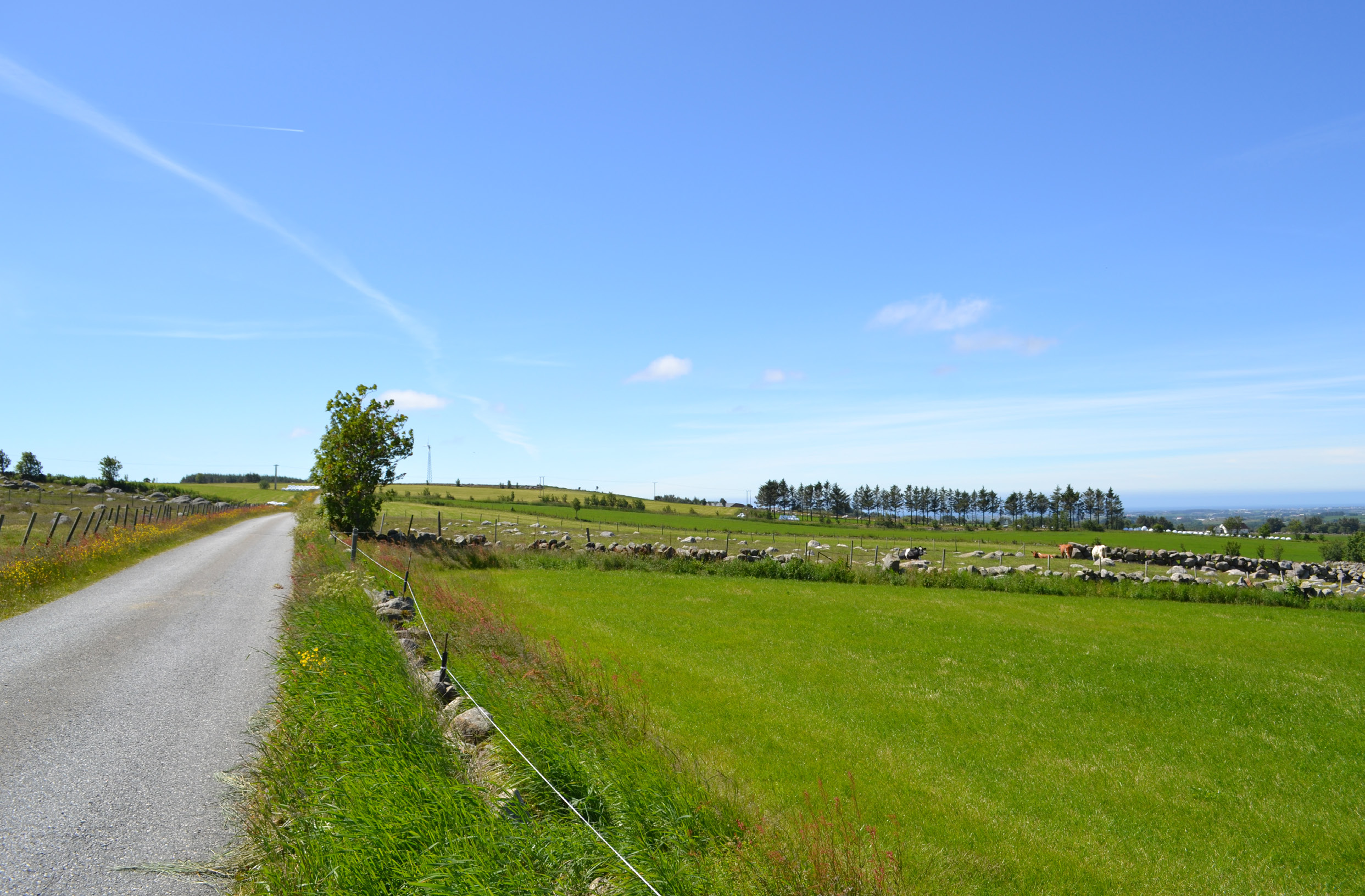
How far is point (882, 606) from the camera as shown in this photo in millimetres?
25625

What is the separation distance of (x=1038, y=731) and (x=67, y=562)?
26.9 m

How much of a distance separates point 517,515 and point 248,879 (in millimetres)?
79125

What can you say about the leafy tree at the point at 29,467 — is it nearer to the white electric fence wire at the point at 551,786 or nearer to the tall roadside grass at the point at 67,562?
the tall roadside grass at the point at 67,562

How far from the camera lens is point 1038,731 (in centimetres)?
1166

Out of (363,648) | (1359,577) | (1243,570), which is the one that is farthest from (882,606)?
(1359,577)

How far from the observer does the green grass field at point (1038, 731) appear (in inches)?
303

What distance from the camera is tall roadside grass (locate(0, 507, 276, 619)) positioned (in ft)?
57.3

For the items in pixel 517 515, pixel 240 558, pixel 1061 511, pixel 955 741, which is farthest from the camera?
pixel 1061 511

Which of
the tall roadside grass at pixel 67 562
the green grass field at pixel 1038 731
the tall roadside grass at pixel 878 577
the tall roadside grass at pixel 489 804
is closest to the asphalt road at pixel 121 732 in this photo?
the tall roadside grass at pixel 489 804

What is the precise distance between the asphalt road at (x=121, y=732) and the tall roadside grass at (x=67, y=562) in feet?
2.99

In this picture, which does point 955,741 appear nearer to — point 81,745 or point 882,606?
point 81,745

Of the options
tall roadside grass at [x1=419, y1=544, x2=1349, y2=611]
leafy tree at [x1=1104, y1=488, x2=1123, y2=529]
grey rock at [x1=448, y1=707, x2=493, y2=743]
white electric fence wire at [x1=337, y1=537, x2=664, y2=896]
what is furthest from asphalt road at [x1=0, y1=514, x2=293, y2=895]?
leafy tree at [x1=1104, y1=488, x2=1123, y2=529]

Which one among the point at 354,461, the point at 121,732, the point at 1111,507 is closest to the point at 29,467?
the point at 354,461

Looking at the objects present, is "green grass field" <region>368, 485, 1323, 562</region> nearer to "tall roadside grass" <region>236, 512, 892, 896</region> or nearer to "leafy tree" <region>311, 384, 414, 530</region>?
"leafy tree" <region>311, 384, 414, 530</region>
